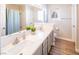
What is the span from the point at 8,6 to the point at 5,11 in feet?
0.30

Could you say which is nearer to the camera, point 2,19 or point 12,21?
point 2,19

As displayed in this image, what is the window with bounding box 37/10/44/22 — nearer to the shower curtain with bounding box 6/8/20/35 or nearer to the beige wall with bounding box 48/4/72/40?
the beige wall with bounding box 48/4/72/40

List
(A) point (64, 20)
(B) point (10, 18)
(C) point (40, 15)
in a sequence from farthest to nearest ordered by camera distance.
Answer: (C) point (40, 15)
(A) point (64, 20)
(B) point (10, 18)

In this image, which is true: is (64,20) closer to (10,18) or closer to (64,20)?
(64,20)

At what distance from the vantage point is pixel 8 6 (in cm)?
174

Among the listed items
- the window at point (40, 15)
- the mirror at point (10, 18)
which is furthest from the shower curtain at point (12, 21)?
the window at point (40, 15)

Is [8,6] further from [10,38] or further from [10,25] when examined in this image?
[10,38]

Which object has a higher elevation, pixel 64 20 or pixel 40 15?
pixel 40 15

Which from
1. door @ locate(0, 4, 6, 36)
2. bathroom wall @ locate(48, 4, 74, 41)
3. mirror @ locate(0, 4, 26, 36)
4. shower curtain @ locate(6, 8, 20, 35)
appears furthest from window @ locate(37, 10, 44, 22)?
door @ locate(0, 4, 6, 36)

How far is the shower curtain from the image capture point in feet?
5.73

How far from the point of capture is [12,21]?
6.11ft

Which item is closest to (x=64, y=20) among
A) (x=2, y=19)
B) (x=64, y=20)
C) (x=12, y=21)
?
(x=64, y=20)

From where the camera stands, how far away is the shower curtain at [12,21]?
1747 mm
